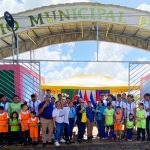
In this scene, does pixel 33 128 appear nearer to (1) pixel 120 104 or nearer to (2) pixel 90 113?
(2) pixel 90 113

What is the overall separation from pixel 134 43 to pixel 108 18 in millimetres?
3913

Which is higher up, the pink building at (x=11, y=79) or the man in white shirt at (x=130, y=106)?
the pink building at (x=11, y=79)

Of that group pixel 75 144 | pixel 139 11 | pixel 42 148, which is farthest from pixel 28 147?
pixel 139 11

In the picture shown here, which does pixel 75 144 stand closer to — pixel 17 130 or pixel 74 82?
pixel 17 130

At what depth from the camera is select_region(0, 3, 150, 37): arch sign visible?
14.6 metres

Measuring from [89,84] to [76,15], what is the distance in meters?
8.61

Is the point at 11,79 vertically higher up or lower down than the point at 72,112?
higher up

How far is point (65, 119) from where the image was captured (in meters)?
12.4

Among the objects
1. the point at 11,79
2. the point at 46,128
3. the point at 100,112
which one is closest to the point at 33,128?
the point at 46,128

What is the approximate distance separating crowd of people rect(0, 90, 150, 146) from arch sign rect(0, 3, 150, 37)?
3.04m

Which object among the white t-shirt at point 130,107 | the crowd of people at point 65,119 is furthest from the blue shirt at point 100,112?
the white t-shirt at point 130,107

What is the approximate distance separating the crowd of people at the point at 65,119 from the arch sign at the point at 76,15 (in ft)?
9.97

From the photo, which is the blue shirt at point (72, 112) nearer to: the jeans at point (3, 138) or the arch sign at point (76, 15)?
the jeans at point (3, 138)

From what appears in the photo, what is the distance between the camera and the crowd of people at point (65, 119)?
39.9 ft
